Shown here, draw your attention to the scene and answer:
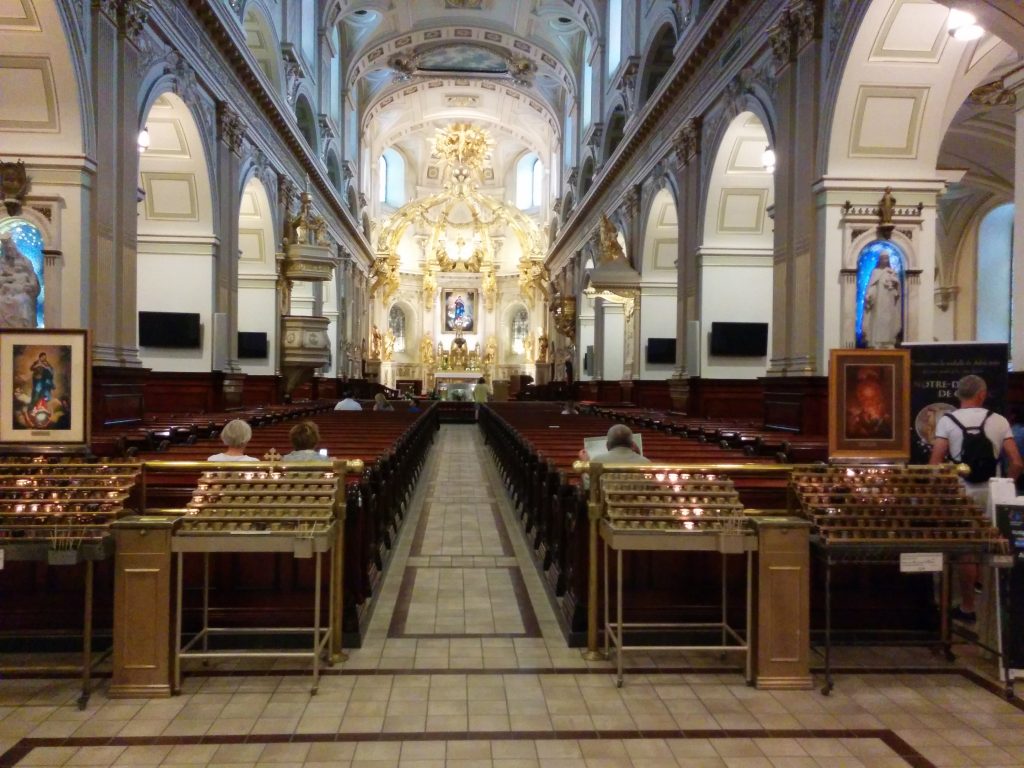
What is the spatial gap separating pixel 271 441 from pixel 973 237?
50.5ft

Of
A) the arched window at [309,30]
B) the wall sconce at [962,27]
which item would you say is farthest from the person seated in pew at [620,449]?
the arched window at [309,30]

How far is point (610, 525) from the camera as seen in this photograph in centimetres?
409

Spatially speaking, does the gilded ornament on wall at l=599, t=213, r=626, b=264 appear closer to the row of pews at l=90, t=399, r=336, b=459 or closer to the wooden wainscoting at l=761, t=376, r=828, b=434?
the wooden wainscoting at l=761, t=376, r=828, b=434

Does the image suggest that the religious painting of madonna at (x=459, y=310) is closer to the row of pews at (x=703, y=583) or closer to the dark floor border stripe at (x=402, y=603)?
the dark floor border stripe at (x=402, y=603)

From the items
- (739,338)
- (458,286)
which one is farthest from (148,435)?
(458,286)

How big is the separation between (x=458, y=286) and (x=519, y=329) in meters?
3.57

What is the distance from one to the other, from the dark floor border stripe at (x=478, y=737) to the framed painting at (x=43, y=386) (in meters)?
1.96

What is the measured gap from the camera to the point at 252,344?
16906 millimetres

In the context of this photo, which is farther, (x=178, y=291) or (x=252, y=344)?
(x=252, y=344)

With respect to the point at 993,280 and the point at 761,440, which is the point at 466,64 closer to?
the point at 993,280

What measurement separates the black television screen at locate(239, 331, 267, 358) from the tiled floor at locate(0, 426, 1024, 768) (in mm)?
12956

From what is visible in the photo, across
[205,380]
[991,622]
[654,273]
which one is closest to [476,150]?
[654,273]

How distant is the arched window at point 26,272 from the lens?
26.8 feet

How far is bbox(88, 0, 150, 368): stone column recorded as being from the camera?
28.3 feet
